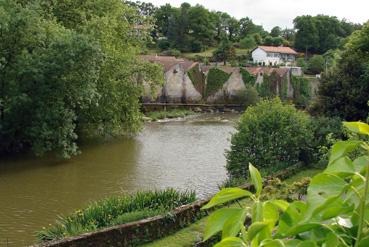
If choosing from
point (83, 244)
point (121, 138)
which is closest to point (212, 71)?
point (121, 138)

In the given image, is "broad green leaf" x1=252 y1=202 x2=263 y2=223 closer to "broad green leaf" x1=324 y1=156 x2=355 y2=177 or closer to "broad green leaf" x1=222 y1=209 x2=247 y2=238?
"broad green leaf" x1=222 y1=209 x2=247 y2=238

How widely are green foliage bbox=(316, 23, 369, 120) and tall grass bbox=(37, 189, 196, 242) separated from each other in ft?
31.5

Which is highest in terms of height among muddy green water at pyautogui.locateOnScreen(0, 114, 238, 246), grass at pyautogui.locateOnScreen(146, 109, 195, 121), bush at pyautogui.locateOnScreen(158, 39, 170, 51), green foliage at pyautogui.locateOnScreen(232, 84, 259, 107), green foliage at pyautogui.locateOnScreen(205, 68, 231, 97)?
bush at pyautogui.locateOnScreen(158, 39, 170, 51)

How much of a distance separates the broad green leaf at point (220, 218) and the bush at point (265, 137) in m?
14.8

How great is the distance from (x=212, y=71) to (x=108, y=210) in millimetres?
40380

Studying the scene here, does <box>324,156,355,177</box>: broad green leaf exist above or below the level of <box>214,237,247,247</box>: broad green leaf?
above

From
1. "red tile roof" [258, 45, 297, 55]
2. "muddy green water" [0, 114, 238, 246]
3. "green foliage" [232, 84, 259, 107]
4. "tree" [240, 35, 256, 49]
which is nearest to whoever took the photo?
"muddy green water" [0, 114, 238, 246]

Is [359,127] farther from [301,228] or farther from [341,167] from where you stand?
[301,228]

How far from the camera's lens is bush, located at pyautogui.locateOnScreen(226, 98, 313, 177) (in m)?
16.2

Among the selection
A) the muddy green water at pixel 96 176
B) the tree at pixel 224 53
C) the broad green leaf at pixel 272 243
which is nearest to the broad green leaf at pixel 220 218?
the broad green leaf at pixel 272 243

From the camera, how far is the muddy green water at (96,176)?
13.2m

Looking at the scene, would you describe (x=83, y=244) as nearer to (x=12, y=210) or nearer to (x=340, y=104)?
(x=12, y=210)

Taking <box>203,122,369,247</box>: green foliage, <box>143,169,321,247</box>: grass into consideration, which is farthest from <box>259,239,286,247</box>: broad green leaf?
<box>143,169,321,247</box>: grass

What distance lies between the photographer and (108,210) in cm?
1064
